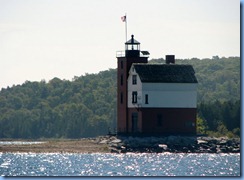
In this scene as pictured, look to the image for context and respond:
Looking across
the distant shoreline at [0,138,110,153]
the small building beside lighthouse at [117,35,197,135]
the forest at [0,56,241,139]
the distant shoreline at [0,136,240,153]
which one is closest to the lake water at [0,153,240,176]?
the distant shoreline at [0,138,110,153]

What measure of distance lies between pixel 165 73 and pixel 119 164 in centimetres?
1701

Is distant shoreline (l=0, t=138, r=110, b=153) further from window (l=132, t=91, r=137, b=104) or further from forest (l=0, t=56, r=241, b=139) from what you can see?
forest (l=0, t=56, r=241, b=139)

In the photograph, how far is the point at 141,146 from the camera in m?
81.1

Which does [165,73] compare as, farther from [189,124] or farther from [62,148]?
[62,148]

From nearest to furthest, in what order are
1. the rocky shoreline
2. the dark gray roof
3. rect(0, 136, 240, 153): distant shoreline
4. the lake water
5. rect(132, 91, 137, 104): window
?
the lake water → rect(0, 136, 240, 153): distant shoreline → the rocky shoreline → the dark gray roof → rect(132, 91, 137, 104): window

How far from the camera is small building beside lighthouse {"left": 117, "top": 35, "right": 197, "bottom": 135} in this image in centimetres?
8425

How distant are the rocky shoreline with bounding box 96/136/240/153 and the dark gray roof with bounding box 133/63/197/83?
477 cm

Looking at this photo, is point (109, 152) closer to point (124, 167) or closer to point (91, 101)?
point (124, 167)

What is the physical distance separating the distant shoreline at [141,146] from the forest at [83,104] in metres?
26.3

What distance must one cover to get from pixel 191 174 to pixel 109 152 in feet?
61.2

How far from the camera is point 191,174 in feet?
203

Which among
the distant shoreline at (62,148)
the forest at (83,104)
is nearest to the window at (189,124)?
the distant shoreline at (62,148)

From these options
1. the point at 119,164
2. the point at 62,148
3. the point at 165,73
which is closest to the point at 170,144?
the point at 165,73

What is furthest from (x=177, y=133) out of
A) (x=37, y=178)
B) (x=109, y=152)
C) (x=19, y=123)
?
(x=19, y=123)
